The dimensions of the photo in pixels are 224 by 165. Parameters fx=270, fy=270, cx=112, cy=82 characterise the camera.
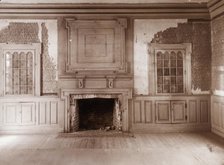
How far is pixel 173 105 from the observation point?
7.75 meters

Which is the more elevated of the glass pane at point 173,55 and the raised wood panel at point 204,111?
the glass pane at point 173,55

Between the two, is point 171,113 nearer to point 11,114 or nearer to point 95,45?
point 95,45

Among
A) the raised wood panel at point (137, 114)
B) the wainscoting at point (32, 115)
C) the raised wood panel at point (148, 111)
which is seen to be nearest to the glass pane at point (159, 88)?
the raised wood panel at point (148, 111)

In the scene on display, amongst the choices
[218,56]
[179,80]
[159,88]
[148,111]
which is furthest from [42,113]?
[218,56]

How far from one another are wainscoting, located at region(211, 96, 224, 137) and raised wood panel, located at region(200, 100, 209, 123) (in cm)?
16

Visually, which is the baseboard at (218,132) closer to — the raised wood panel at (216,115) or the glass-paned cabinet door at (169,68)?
the raised wood panel at (216,115)

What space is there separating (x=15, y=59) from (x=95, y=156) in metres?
3.89

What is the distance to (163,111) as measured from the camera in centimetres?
774

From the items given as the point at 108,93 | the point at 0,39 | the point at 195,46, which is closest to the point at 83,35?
the point at 108,93

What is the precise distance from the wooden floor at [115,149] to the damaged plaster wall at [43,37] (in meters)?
1.58

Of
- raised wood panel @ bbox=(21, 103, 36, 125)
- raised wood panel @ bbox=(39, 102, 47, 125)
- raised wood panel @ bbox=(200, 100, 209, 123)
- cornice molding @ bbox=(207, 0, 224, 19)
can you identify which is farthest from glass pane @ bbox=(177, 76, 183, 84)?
raised wood panel @ bbox=(21, 103, 36, 125)

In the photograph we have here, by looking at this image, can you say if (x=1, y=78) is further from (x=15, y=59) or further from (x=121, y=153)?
(x=121, y=153)

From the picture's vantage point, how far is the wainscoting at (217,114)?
707 cm

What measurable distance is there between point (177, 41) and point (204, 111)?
2161mm
